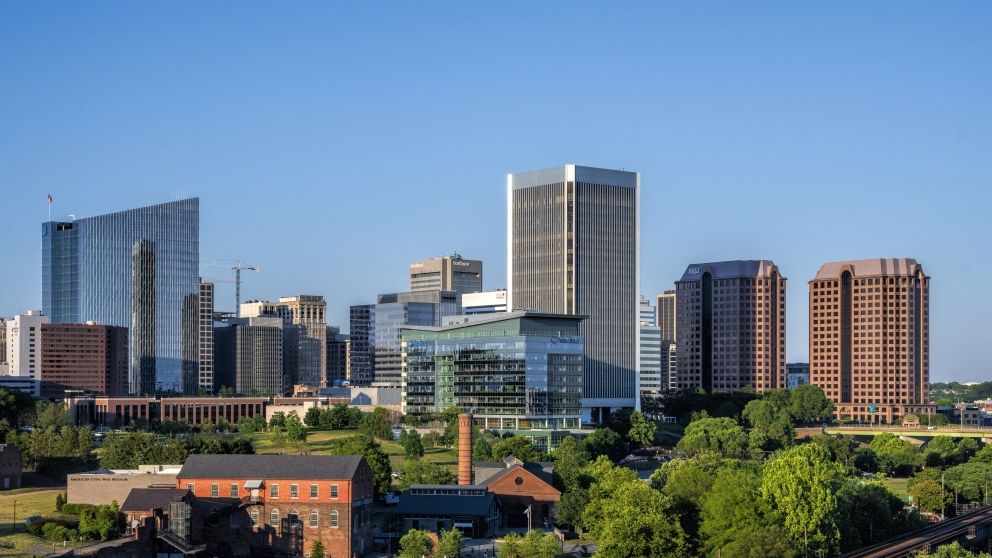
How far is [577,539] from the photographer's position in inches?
5138

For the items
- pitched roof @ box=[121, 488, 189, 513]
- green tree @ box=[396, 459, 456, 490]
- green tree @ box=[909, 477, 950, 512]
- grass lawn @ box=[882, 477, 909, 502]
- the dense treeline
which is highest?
the dense treeline

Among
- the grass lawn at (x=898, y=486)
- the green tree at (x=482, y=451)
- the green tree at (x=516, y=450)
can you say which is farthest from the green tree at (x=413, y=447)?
the grass lawn at (x=898, y=486)

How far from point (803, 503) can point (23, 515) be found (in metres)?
68.6

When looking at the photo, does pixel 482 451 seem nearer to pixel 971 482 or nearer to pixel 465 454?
pixel 465 454

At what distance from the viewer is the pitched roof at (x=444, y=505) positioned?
422 ft

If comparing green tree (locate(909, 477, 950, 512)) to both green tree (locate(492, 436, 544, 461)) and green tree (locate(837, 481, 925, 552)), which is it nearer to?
green tree (locate(837, 481, 925, 552))

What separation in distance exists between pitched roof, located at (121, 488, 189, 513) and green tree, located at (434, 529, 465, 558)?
71.0ft

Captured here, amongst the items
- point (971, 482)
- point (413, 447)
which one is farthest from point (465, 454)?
point (971, 482)

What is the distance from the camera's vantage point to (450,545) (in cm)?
11262

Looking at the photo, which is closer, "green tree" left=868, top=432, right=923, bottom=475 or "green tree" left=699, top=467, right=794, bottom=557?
"green tree" left=699, top=467, right=794, bottom=557

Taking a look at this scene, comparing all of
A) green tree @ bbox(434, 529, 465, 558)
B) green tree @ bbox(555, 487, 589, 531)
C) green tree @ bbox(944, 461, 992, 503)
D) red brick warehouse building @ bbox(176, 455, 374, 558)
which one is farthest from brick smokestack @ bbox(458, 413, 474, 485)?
green tree @ bbox(944, 461, 992, 503)

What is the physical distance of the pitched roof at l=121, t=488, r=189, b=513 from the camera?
364 feet

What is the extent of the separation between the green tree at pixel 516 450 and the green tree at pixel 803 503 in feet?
177

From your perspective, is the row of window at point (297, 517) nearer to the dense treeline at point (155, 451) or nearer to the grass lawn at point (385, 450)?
the dense treeline at point (155, 451)
